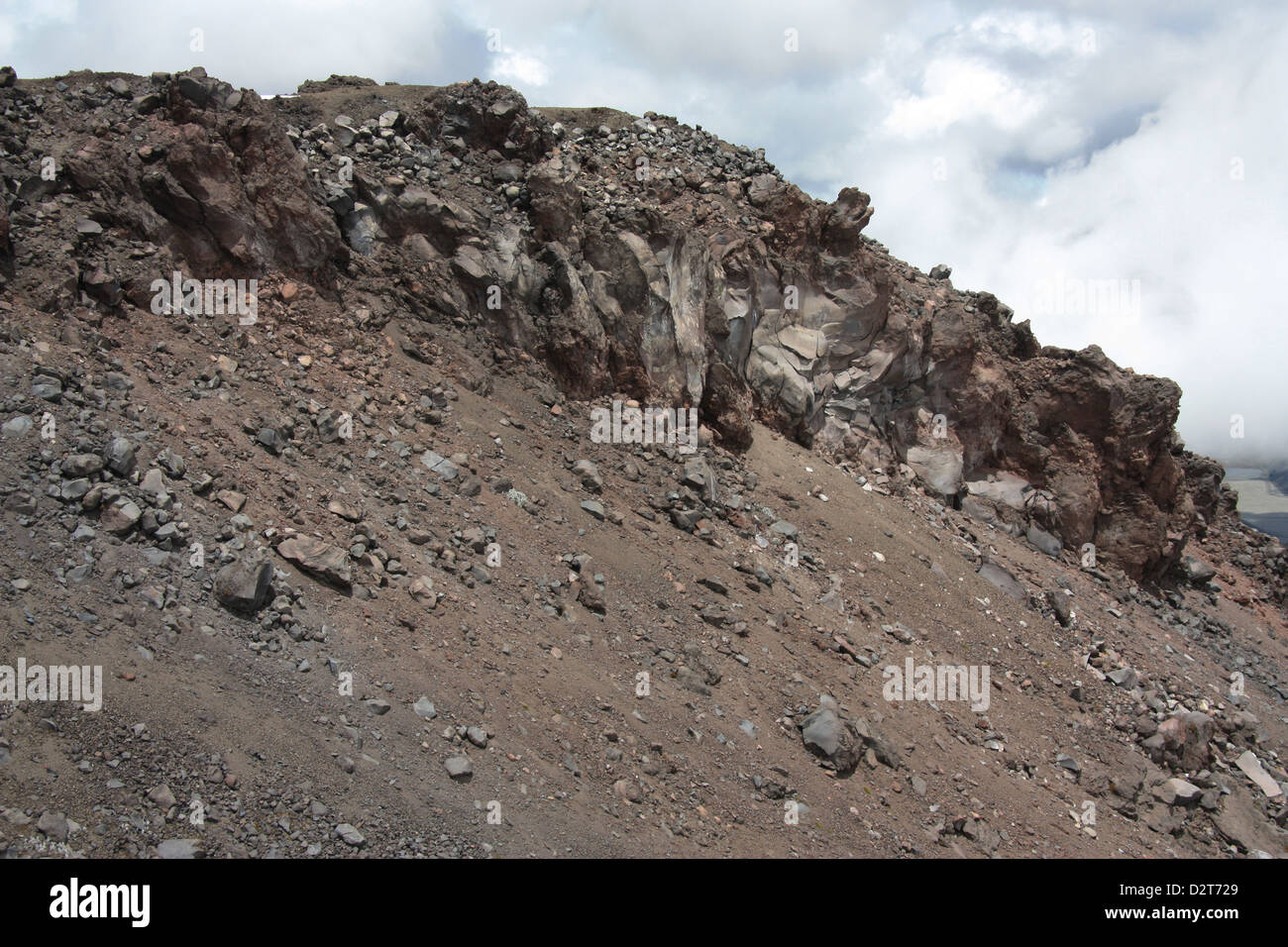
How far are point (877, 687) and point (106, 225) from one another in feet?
47.9

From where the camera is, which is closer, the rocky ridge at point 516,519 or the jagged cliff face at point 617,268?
the rocky ridge at point 516,519

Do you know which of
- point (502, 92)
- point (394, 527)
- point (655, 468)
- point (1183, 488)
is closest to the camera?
point (394, 527)

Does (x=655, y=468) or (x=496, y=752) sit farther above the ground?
(x=655, y=468)

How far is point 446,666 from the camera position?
33.1 ft

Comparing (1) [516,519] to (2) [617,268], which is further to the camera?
(2) [617,268]

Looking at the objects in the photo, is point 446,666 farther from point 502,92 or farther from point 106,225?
point 502,92

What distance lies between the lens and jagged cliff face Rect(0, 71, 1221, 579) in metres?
13.2

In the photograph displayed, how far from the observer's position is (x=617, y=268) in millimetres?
17797

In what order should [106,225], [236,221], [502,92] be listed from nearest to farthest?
[106,225] < [236,221] < [502,92]

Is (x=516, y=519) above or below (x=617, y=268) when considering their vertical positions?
below

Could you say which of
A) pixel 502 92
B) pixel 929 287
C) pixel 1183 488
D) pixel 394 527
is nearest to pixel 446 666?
pixel 394 527

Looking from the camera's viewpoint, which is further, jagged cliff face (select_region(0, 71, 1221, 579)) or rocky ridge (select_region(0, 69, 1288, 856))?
jagged cliff face (select_region(0, 71, 1221, 579))

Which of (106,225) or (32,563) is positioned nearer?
(32,563)

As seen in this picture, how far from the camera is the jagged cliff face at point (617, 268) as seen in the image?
13188 mm
